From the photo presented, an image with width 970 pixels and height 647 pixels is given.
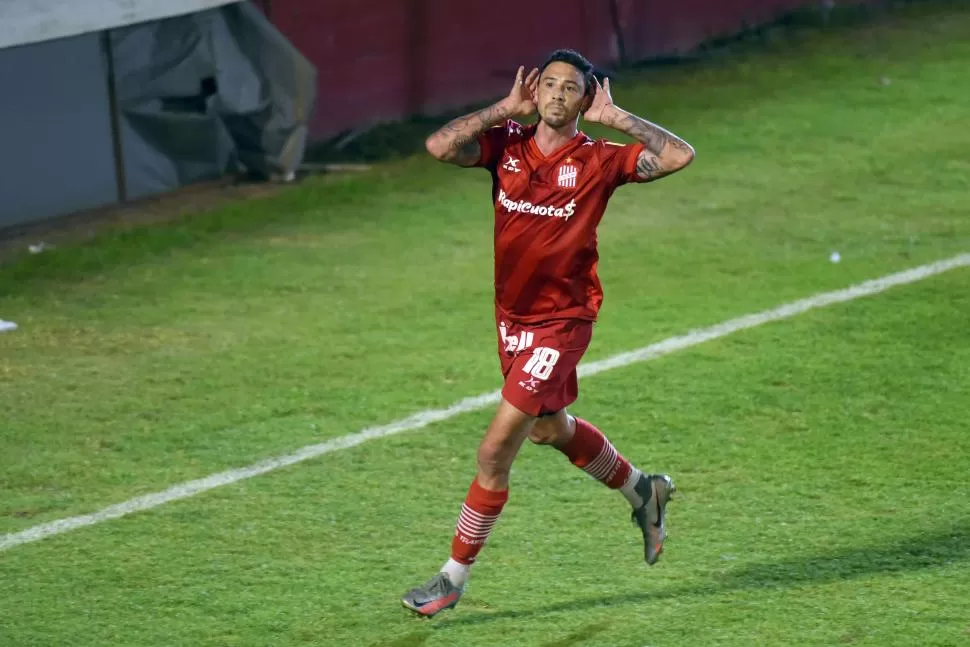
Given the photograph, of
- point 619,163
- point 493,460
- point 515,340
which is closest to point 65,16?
point 515,340

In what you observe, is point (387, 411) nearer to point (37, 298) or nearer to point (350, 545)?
point (350, 545)

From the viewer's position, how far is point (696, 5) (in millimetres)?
16391

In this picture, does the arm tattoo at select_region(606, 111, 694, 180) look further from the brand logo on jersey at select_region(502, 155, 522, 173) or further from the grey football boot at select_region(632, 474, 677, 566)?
the grey football boot at select_region(632, 474, 677, 566)

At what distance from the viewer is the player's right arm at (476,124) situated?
574cm

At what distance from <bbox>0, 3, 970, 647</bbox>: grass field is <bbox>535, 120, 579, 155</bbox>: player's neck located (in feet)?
5.24

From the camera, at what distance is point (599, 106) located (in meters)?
5.70

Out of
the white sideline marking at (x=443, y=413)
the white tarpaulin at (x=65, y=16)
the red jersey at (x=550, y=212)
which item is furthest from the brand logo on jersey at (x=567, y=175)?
the white tarpaulin at (x=65, y=16)

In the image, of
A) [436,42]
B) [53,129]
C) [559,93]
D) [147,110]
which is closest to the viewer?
[559,93]

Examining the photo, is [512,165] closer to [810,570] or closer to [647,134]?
[647,134]

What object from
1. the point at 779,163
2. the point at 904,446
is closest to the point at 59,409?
the point at 904,446

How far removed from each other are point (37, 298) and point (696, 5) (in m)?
8.56

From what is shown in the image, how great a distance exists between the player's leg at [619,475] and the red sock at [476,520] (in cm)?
36

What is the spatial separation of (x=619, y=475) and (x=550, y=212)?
1.10 meters

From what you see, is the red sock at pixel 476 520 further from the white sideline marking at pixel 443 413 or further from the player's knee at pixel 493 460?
the white sideline marking at pixel 443 413
